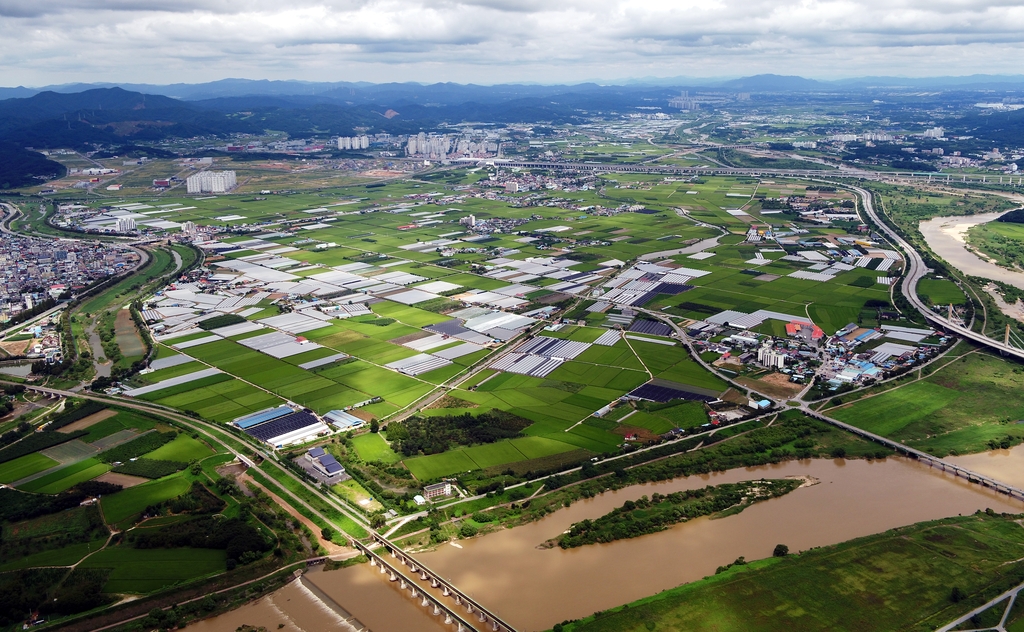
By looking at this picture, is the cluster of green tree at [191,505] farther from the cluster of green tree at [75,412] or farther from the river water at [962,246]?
the river water at [962,246]

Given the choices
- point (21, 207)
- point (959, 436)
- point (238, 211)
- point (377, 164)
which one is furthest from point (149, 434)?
point (377, 164)

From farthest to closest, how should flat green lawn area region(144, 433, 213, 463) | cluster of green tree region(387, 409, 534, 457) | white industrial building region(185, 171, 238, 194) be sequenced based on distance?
white industrial building region(185, 171, 238, 194) < cluster of green tree region(387, 409, 534, 457) < flat green lawn area region(144, 433, 213, 463)

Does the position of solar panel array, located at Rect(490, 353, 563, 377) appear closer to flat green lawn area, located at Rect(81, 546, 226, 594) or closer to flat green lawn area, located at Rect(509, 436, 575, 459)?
flat green lawn area, located at Rect(509, 436, 575, 459)

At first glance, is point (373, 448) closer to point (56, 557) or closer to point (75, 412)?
point (56, 557)

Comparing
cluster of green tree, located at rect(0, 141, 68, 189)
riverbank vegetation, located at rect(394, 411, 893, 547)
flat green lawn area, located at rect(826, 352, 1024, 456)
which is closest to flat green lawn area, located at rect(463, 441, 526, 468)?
riverbank vegetation, located at rect(394, 411, 893, 547)

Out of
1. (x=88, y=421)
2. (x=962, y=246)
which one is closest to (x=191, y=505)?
(x=88, y=421)

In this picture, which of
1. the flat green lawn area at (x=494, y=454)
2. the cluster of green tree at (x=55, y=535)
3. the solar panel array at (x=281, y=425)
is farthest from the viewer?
the solar panel array at (x=281, y=425)

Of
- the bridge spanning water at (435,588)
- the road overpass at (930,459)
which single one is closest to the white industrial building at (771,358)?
the road overpass at (930,459)
